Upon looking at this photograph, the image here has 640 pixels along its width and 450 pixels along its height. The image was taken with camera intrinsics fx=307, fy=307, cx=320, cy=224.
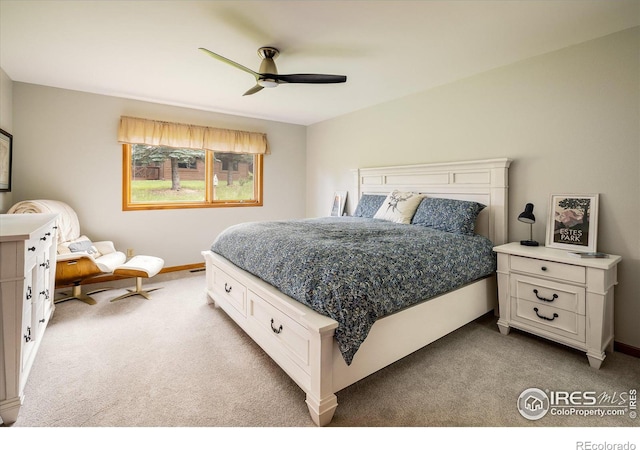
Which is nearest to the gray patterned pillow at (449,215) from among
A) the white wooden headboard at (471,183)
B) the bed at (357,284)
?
the bed at (357,284)

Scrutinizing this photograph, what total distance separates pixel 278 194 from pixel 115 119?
243 cm

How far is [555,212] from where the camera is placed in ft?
8.02

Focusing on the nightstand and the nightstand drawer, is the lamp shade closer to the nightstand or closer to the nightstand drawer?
the nightstand

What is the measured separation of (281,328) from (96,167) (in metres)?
3.37

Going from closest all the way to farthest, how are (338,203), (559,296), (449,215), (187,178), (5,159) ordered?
1. (559,296)
2. (449,215)
3. (5,159)
4. (187,178)
5. (338,203)

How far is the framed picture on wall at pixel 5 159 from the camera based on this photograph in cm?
292

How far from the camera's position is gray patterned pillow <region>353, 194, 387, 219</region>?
3707 mm

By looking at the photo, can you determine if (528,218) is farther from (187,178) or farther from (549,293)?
(187,178)

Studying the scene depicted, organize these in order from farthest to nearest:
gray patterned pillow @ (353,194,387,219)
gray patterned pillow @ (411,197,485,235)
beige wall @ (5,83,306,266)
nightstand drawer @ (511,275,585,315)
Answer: gray patterned pillow @ (353,194,387,219) < beige wall @ (5,83,306,266) < gray patterned pillow @ (411,197,485,235) < nightstand drawer @ (511,275,585,315)

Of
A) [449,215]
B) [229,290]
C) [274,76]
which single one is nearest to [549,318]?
[449,215]

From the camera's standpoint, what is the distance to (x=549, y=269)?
2.19 metres

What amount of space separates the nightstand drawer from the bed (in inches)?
9.7

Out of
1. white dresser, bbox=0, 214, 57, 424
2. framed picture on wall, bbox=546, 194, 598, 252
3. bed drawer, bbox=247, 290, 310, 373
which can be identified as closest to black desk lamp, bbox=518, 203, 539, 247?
framed picture on wall, bbox=546, 194, 598, 252
